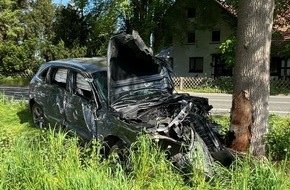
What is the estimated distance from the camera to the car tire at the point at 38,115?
27.0 feet

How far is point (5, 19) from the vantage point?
40156mm

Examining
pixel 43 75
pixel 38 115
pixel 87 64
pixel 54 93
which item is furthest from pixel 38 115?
pixel 87 64

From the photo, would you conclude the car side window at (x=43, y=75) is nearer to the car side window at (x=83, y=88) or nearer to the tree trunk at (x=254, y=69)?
the car side window at (x=83, y=88)

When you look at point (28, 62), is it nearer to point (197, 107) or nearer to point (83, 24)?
point (83, 24)

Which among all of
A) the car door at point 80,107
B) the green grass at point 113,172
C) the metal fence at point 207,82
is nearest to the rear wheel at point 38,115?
the car door at point 80,107

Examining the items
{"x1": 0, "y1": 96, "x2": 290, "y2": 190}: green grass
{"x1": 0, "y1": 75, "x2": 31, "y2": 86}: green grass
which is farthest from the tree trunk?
{"x1": 0, "y1": 75, "x2": 31, "y2": 86}: green grass

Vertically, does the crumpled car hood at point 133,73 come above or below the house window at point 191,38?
below

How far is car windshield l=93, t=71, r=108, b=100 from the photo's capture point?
20.9ft

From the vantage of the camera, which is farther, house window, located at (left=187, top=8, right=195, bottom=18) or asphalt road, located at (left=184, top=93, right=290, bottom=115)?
house window, located at (left=187, top=8, right=195, bottom=18)

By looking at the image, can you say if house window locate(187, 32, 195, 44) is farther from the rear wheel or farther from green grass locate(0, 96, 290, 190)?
green grass locate(0, 96, 290, 190)

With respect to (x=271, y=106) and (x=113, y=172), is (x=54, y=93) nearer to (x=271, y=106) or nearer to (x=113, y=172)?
(x=113, y=172)

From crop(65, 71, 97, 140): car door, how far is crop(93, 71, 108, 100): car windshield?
16 cm

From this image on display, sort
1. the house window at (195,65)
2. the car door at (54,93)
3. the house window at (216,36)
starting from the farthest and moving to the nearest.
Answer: the house window at (195,65) < the house window at (216,36) < the car door at (54,93)

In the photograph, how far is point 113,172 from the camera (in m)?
4.47
